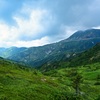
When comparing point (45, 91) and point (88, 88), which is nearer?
point (45, 91)

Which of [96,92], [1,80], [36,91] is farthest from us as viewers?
[96,92]

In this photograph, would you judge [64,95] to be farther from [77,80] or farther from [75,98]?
[77,80]

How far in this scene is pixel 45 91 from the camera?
351 feet

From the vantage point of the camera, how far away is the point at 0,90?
86312mm

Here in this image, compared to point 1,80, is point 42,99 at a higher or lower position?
lower

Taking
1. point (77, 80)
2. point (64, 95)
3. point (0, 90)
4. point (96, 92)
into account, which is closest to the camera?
point (0, 90)

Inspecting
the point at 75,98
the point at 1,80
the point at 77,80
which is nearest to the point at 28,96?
the point at 75,98

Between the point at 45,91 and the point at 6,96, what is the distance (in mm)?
30272

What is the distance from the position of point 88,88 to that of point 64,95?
110 m

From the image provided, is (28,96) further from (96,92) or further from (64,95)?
(96,92)

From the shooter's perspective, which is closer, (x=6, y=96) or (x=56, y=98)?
(x=6, y=96)

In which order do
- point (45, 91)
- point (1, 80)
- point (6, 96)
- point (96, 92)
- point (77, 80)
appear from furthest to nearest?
point (96, 92) < point (77, 80) < point (1, 80) < point (45, 91) < point (6, 96)

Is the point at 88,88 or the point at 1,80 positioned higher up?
the point at 1,80

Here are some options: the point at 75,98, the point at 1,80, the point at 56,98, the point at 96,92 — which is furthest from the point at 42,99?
the point at 96,92
